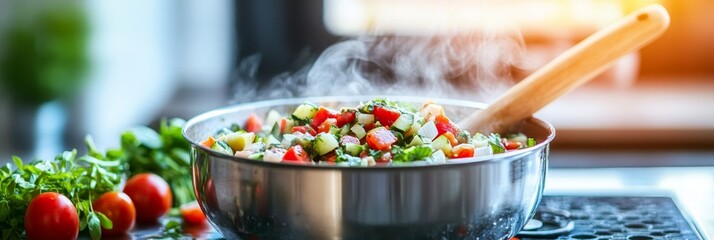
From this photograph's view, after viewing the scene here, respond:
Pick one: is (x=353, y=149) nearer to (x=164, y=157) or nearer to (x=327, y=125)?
(x=327, y=125)

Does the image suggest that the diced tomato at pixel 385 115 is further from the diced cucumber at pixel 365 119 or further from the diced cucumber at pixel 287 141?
the diced cucumber at pixel 287 141

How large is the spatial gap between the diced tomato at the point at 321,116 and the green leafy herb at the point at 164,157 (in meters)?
0.39

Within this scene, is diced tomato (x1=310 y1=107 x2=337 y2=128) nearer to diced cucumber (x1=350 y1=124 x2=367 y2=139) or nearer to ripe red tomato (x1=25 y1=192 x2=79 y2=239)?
diced cucumber (x1=350 y1=124 x2=367 y2=139)

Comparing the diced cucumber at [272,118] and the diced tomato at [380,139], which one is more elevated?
the diced cucumber at [272,118]

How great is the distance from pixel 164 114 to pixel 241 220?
1.67m

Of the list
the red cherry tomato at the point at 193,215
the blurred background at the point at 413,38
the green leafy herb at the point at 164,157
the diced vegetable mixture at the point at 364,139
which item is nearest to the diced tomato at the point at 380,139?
the diced vegetable mixture at the point at 364,139

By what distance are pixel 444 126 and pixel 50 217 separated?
522 mm

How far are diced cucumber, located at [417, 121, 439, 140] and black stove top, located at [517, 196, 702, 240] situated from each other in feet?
0.67

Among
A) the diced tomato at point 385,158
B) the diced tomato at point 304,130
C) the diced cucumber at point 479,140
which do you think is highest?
the diced tomato at point 304,130

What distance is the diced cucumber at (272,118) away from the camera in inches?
54.5

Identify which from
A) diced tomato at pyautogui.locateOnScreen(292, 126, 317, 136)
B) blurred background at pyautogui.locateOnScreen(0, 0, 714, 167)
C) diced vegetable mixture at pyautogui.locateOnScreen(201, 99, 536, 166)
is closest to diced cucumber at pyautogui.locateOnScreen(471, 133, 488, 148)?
diced vegetable mixture at pyautogui.locateOnScreen(201, 99, 536, 166)

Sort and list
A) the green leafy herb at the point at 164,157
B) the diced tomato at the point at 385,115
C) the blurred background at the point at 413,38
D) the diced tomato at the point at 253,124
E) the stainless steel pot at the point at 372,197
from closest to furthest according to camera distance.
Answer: the stainless steel pot at the point at 372,197 → the diced tomato at the point at 385,115 → the diced tomato at the point at 253,124 → the green leafy herb at the point at 164,157 → the blurred background at the point at 413,38

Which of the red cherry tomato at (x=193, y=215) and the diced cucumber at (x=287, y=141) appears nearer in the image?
the diced cucumber at (x=287, y=141)

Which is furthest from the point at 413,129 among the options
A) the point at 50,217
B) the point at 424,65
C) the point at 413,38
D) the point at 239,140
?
the point at 424,65
